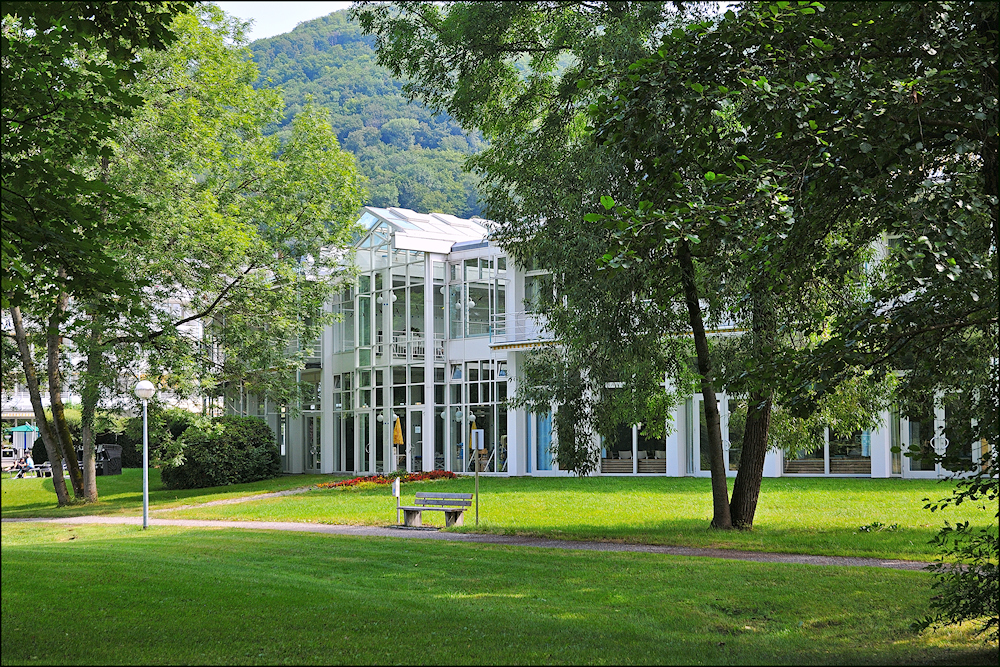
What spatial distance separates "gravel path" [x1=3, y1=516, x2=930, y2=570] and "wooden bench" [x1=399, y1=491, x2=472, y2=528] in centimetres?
38

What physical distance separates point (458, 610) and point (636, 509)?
11957 millimetres

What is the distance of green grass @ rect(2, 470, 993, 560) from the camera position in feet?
48.5

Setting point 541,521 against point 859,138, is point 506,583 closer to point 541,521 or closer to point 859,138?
point 859,138

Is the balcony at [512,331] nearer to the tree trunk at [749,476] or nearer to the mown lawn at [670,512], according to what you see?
the mown lawn at [670,512]

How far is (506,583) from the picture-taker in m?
10.9

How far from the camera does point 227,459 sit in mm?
33000

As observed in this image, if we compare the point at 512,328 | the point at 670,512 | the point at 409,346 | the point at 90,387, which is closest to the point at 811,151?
the point at 670,512

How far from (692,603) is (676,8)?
10.00 m

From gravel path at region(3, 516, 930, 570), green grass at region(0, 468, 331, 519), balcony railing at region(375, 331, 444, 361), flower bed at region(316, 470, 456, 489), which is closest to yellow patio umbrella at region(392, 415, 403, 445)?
flower bed at region(316, 470, 456, 489)

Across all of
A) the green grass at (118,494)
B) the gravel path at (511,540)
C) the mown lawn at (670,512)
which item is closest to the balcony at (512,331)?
the mown lawn at (670,512)

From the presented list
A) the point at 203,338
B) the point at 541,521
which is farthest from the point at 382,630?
the point at 203,338

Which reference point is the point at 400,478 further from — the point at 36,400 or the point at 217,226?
the point at 36,400

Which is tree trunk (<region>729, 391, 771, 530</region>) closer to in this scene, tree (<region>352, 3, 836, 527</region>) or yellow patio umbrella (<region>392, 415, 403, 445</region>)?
tree (<region>352, 3, 836, 527</region>)

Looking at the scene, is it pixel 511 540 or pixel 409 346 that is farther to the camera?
pixel 409 346
